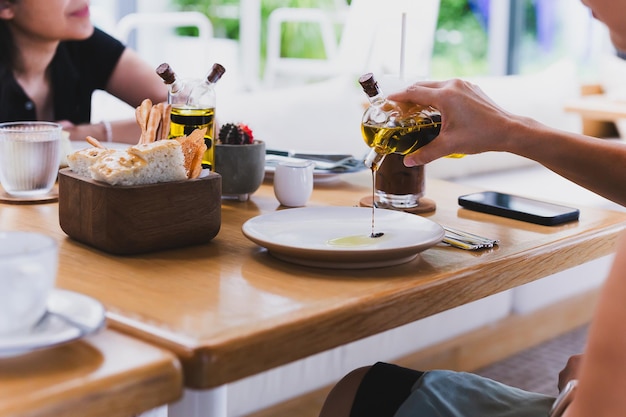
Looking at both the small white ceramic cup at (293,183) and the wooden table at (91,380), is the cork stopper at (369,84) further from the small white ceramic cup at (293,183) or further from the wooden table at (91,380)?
the wooden table at (91,380)

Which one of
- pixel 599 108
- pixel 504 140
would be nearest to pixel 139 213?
pixel 504 140

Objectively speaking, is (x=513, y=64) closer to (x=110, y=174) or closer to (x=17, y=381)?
(x=110, y=174)

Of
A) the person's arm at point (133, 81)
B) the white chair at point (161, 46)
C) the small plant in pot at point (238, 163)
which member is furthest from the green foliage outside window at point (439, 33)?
the small plant in pot at point (238, 163)

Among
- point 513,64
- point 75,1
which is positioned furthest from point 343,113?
point 513,64

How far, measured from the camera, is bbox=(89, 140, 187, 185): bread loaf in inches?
43.7

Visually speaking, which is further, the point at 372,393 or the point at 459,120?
the point at 459,120

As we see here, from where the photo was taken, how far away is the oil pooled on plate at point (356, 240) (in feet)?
3.71

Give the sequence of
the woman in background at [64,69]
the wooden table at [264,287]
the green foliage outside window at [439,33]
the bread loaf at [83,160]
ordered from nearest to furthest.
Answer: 1. the wooden table at [264,287]
2. the bread loaf at [83,160]
3. the woman in background at [64,69]
4. the green foliage outside window at [439,33]

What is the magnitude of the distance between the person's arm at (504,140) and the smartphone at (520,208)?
2.6 inches

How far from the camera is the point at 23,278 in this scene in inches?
29.0

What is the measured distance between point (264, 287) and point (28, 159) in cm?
59

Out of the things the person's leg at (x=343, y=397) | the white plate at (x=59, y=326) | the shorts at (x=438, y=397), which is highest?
the white plate at (x=59, y=326)

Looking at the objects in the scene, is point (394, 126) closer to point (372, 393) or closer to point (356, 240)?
point (356, 240)

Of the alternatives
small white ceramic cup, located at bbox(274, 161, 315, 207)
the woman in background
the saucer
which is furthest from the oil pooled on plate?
the woman in background
